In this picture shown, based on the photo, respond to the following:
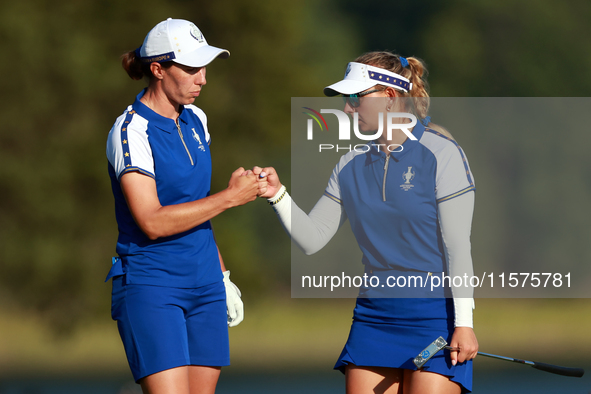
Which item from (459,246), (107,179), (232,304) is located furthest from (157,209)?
(107,179)

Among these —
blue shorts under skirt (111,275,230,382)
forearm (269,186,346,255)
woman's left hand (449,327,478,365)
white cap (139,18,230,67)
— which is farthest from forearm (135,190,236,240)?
woman's left hand (449,327,478,365)

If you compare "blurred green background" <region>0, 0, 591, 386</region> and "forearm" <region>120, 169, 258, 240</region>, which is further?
"blurred green background" <region>0, 0, 591, 386</region>

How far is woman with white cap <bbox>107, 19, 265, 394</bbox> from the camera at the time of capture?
7.53 feet

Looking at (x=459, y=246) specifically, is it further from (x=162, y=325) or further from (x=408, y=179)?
(x=162, y=325)

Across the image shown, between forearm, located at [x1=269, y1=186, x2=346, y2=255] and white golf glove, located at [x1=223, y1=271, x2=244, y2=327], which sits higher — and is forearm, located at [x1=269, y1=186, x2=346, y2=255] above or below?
above

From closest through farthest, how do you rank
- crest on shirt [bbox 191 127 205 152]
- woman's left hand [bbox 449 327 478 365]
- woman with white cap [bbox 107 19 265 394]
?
1. woman's left hand [bbox 449 327 478 365]
2. woman with white cap [bbox 107 19 265 394]
3. crest on shirt [bbox 191 127 205 152]

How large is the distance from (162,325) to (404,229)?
813mm

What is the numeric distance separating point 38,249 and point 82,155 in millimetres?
960

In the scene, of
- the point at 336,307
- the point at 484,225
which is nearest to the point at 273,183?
the point at 484,225

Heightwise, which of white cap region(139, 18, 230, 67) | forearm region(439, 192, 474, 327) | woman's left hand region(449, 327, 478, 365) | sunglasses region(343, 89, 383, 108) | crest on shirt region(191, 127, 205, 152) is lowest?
woman's left hand region(449, 327, 478, 365)

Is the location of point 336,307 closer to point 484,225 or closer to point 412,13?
point 412,13

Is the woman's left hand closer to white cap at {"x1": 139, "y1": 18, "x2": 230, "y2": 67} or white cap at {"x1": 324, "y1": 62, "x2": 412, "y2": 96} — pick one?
white cap at {"x1": 324, "y1": 62, "x2": 412, "y2": 96}

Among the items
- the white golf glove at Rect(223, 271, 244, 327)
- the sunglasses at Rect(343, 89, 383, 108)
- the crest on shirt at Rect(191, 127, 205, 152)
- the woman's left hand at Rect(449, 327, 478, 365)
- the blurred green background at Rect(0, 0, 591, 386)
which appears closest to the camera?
the woman's left hand at Rect(449, 327, 478, 365)

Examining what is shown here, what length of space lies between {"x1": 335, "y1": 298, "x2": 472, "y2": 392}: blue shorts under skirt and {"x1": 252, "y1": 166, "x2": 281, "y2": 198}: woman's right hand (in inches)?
20.0
